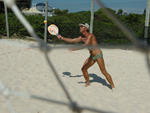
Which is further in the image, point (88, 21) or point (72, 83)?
point (88, 21)

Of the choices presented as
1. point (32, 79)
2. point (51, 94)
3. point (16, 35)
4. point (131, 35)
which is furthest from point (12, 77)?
point (16, 35)

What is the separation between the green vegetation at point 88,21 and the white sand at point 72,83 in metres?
2.16

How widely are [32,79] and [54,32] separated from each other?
1040 millimetres

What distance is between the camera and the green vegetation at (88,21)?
998cm

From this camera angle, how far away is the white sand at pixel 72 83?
3832 millimetres

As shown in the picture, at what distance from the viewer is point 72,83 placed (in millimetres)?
5016

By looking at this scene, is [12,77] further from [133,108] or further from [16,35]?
[16,35]

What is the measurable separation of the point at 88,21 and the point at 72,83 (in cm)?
637

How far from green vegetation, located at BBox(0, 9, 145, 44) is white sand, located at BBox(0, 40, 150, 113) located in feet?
7.09

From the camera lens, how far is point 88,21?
11.1m

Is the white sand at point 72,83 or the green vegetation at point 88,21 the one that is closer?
the white sand at point 72,83

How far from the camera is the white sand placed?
151 inches

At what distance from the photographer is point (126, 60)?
25.3ft

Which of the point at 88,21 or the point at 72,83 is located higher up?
the point at 88,21
